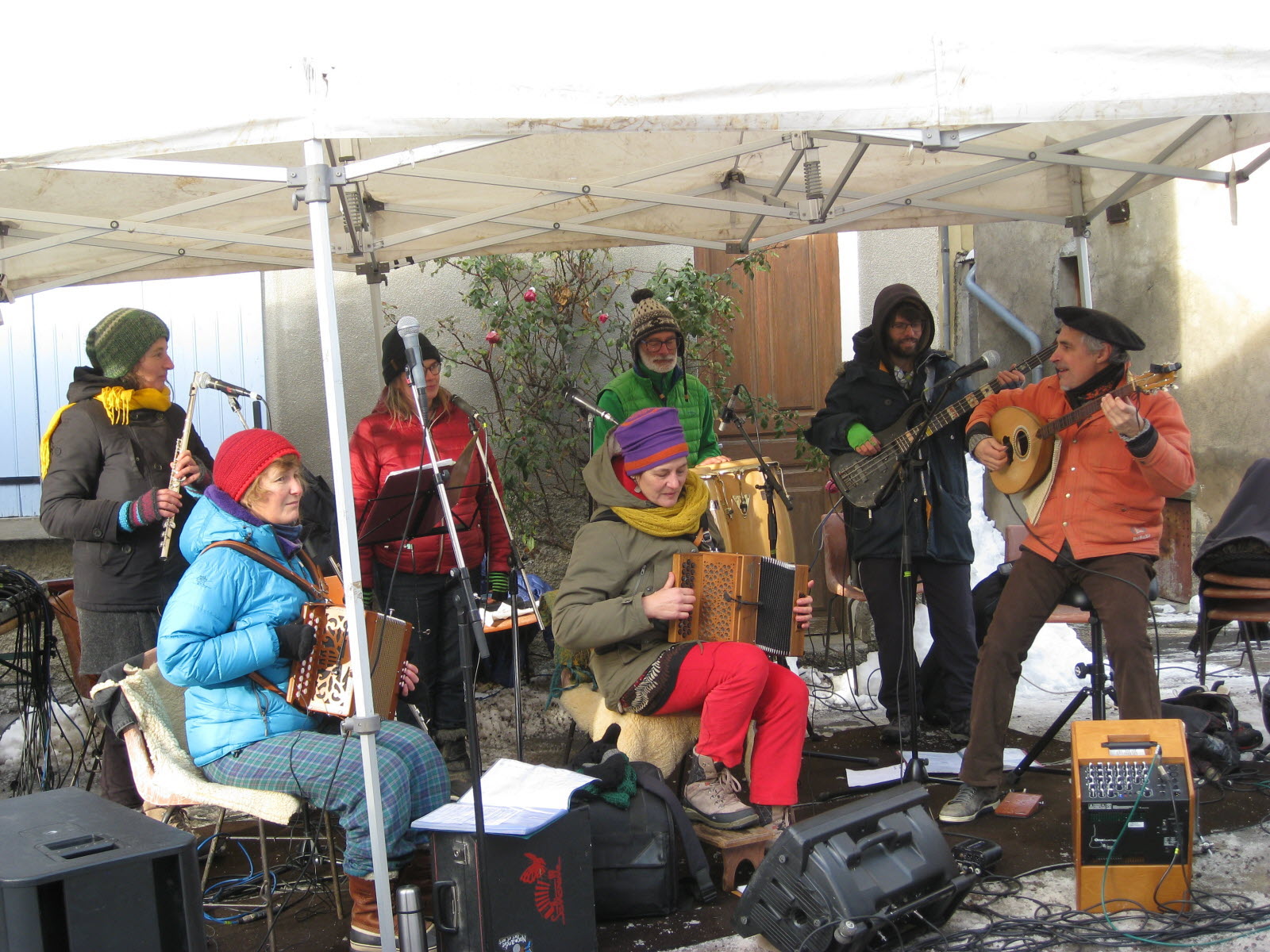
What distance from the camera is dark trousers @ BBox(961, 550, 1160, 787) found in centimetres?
386

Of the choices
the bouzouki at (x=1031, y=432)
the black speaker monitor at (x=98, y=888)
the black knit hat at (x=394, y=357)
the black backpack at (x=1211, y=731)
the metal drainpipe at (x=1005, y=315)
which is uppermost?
the metal drainpipe at (x=1005, y=315)

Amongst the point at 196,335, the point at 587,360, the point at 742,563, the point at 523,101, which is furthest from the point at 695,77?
the point at 196,335

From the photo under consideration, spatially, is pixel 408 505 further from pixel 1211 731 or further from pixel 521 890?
pixel 1211 731

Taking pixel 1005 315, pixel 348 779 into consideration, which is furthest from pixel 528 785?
pixel 1005 315

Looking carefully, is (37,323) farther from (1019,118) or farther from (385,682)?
(1019,118)

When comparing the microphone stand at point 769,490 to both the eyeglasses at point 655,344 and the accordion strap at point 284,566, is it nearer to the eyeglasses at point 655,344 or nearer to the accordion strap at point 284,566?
the eyeglasses at point 655,344

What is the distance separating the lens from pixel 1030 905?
339 cm

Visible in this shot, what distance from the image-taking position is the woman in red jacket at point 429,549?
4664 mm

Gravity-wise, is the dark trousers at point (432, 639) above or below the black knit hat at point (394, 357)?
below

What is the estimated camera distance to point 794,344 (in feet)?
23.8

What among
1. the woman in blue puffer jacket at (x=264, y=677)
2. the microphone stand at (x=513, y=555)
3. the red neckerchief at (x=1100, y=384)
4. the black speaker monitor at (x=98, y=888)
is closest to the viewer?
the black speaker monitor at (x=98, y=888)

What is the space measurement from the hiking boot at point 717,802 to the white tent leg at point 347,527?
3.84 ft

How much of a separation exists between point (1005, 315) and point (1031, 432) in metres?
6.10

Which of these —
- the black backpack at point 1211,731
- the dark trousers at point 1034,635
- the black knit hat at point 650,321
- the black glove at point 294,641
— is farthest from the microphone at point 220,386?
the black backpack at point 1211,731
